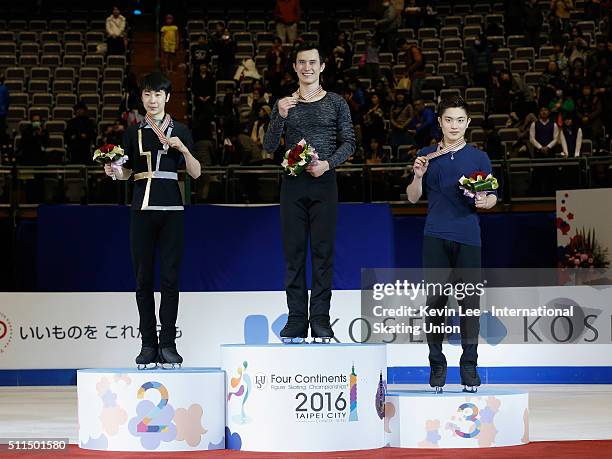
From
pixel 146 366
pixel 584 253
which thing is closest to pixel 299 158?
pixel 146 366

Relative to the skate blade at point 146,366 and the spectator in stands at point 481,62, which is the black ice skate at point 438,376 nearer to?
the skate blade at point 146,366

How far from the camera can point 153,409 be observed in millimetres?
8008

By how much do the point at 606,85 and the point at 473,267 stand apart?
1090cm

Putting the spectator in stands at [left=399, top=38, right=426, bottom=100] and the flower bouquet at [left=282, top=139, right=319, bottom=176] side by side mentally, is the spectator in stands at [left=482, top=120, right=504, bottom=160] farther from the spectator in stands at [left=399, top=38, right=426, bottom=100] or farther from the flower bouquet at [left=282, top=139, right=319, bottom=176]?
the flower bouquet at [left=282, top=139, right=319, bottom=176]

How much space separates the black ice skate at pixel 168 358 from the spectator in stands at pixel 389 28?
14.0 meters

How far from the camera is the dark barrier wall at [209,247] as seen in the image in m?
15.1

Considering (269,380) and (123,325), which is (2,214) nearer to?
(123,325)

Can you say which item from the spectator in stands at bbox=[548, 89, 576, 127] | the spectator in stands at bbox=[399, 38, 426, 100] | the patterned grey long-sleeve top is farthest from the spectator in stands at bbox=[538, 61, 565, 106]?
the patterned grey long-sleeve top

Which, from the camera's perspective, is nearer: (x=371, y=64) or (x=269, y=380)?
(x=269, y=380)

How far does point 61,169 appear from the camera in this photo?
16125 mm

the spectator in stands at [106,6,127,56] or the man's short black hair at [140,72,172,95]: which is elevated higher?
the spectator in stands at [106,6,127,56]

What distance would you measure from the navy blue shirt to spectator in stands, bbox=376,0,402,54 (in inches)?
534

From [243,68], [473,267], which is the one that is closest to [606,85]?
[243,68]

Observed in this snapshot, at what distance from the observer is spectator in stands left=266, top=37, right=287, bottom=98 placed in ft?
63.8
